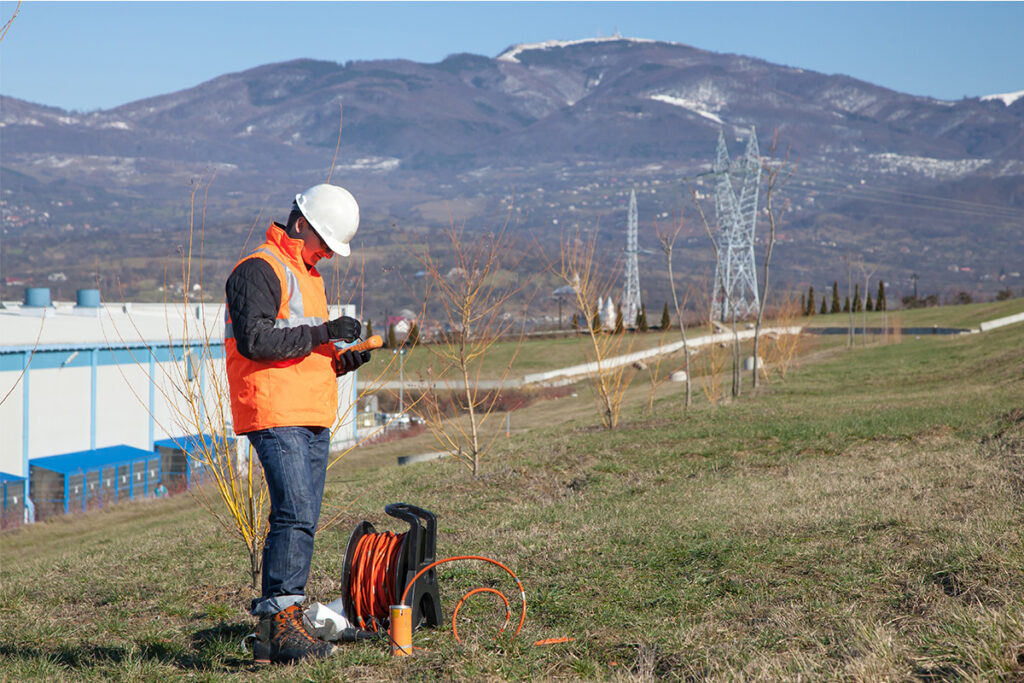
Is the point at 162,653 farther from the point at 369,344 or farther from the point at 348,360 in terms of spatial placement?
the point at 369,344

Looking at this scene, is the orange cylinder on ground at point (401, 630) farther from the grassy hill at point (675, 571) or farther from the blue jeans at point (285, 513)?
the blue jeans at point (285, 513)

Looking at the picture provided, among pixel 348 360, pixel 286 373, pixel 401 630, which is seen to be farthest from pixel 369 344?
pixel 401 630

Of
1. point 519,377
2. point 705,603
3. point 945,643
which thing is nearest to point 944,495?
point 705,603

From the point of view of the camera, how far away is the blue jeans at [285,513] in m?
4.39

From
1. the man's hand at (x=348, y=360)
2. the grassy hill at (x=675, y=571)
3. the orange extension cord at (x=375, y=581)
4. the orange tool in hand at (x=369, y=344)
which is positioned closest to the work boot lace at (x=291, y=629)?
the grassy hill at (x=675, y=571)

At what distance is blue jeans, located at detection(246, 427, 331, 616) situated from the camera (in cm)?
439

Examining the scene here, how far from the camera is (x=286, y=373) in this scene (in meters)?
4.41

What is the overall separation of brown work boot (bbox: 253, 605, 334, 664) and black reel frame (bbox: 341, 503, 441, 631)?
1.45ft

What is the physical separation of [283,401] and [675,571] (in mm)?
2973

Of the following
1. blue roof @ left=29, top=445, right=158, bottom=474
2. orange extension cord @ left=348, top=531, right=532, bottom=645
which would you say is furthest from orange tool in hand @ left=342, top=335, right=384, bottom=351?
blue roof @ left=29, top=445, right=158, bottom=474

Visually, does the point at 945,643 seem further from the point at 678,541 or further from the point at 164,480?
the point at 164,480

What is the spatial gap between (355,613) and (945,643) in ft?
9.26

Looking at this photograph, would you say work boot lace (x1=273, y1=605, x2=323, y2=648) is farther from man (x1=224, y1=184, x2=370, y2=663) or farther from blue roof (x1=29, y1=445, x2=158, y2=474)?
blue roof (x1=29, y1=445, x2=158, y2=474)

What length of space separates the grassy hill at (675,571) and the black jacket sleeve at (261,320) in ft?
4.82
